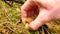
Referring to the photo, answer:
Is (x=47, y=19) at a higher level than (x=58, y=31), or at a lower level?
higher

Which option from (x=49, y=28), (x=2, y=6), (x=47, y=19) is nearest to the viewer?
(x=47, y=19)

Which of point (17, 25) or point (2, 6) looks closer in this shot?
point (17, 25)

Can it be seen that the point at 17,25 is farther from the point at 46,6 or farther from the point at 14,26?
the point at 46,6

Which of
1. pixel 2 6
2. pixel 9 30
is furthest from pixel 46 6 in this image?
pixel 2 6

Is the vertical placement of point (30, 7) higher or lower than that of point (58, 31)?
higher

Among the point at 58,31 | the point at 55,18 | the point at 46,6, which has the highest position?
the point at 46,6

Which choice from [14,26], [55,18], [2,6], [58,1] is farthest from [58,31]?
[2,6]

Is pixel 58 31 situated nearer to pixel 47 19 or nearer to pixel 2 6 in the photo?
pixel 47 19

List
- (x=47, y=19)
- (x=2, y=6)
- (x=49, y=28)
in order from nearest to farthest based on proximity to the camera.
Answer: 1. (x=47, y=19)
2. (x=49, y=28)
3. (x=2, y=6)

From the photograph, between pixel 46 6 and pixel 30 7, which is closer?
pixel 46 6
